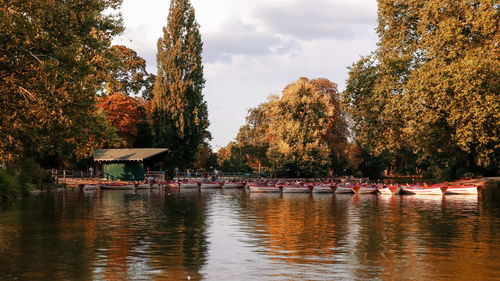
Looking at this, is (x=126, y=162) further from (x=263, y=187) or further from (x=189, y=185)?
(x=263, y=187)

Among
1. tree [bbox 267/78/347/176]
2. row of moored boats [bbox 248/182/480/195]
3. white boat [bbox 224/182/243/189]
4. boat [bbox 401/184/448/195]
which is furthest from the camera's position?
tree [bbox 267/78/347/176]

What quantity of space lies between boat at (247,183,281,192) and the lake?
91.8 ft

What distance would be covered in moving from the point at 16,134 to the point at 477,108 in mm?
29620

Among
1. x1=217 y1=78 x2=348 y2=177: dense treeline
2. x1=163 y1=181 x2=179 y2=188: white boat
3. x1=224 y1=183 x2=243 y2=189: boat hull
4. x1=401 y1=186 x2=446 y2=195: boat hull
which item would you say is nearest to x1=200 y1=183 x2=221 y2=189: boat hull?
x1=224 y1=183 x2=243 y2=189: boat hull

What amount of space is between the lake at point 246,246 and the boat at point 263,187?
1102 inches

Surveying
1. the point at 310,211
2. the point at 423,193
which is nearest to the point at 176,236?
the point at 310,211

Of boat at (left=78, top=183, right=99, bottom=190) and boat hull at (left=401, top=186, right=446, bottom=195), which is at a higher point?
boat at (left=78, top=183, right=99, bottom=190)

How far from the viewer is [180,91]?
72688 millimetres

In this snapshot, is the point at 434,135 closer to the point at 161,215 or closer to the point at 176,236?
the point at 161,215

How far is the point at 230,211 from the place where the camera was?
3275cm

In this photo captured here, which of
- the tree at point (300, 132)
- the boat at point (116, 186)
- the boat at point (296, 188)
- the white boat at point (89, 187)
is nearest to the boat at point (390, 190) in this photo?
the boat at point (296, 188)

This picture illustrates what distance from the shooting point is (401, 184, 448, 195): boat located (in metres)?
48.8

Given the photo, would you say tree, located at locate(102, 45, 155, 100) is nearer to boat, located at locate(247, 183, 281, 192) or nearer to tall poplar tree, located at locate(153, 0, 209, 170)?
tall poplar tree, located at locate(153, 0, 209, 170)

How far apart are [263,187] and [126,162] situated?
2028 cm
